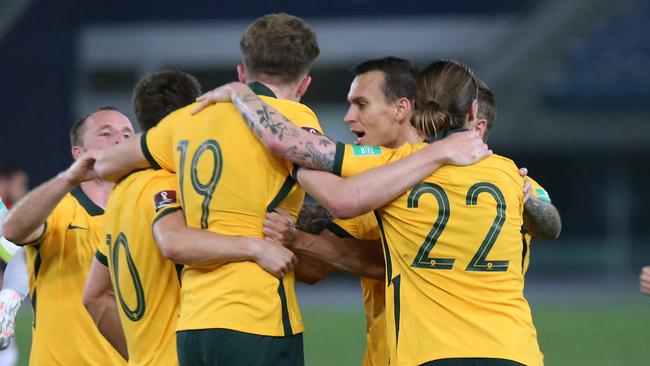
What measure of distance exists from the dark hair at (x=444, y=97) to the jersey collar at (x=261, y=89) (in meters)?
0.61

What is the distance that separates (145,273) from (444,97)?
1455 mm

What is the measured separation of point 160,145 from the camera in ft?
14.5

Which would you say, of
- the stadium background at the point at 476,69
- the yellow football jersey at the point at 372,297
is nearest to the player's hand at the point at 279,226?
the yellow football jersey at the point at 372,297

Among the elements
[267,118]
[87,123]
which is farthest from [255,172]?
[87,123]

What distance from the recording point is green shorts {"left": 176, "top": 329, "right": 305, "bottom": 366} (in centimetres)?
410

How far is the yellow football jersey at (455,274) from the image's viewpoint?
405cm

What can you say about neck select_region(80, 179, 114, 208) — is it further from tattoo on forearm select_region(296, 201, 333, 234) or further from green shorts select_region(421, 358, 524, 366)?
green shorts select_region(421, 358, 524, 366)

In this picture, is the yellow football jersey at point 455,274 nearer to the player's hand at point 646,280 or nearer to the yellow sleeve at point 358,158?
the yellow sleeve at point 358,158

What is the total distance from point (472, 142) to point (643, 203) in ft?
71.0

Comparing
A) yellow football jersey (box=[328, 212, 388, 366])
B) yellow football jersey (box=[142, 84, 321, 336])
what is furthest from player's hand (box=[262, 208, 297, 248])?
yellow football jersey (box=[328, 212, 388, 366])

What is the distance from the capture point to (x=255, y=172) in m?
4.23

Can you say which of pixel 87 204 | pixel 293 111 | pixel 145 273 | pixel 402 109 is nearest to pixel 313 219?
pixel 293 111

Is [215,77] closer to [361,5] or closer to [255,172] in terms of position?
[361,5]

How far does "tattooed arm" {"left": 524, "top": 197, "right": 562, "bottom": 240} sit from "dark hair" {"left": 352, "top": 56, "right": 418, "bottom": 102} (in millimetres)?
771
